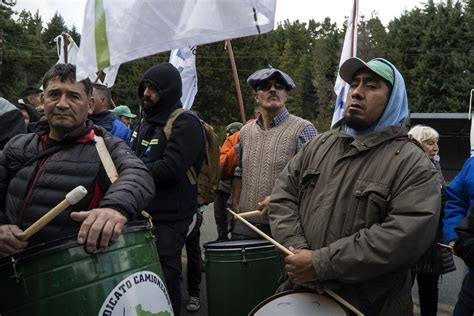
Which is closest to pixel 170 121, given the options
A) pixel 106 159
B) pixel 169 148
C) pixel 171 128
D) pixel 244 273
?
pixel 171 128

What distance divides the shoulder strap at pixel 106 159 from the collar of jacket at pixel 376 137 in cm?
109

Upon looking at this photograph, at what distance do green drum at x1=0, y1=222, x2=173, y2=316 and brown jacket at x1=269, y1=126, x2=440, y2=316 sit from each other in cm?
83

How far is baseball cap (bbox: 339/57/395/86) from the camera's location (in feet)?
8.00

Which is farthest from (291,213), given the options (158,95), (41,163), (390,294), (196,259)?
(196,259)

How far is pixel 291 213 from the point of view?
8.39 feet

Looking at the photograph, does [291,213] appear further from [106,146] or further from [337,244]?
[106,146]

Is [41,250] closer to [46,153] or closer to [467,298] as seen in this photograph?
[46,153]

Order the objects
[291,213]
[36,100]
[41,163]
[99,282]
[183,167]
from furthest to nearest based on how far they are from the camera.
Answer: [36,100] < [183,167] < [291,213] < [41,163] < [99,282]

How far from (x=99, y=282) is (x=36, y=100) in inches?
239

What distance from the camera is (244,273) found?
333cm

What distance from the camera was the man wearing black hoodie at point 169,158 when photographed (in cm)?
342

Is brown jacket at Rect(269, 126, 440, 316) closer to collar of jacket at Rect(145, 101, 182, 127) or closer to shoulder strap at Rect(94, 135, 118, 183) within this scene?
shoulder strap at Rect(94, 135, 118, 183)

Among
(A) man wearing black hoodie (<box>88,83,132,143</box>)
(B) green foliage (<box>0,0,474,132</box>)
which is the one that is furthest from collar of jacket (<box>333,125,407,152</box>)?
(B) green foliage (<box>0,0,474,132</box>)

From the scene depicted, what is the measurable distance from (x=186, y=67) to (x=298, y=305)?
4.96m
